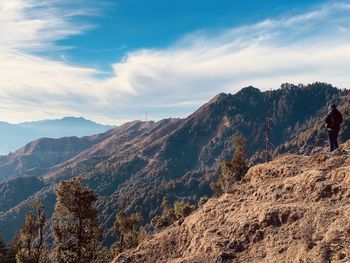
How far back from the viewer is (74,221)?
45031mm

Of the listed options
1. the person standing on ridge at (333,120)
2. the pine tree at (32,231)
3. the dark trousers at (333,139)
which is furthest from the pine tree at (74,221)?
the person standing on ridge at (333,120)

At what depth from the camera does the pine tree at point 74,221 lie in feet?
141

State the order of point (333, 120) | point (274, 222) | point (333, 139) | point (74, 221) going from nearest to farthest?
point (274, 222) → point (333, 120) → point (333, 139) → point (74, 221)

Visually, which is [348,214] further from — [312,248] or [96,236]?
[96,236]

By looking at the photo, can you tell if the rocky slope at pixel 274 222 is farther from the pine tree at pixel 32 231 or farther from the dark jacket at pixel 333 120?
the pine tree at pixel 32 231

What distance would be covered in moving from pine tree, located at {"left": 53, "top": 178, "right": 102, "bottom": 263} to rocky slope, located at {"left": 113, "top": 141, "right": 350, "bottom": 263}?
13831mm

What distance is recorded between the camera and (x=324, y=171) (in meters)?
25.0

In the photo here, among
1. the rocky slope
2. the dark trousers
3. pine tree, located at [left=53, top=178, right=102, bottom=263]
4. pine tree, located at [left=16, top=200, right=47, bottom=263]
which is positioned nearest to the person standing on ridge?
the dark trousers

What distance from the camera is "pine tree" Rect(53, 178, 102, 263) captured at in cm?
4284

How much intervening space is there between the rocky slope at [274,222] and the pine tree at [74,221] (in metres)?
13.8

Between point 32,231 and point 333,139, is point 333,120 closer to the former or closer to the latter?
point 333,139

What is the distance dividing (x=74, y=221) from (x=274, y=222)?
27770 millimetres

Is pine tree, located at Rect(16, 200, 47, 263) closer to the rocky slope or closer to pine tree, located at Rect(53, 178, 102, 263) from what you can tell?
pine tree, located at Rect(53, 178, 102, 263)

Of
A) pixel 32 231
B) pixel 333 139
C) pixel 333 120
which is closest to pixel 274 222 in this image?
Answer: pixel 333 139
